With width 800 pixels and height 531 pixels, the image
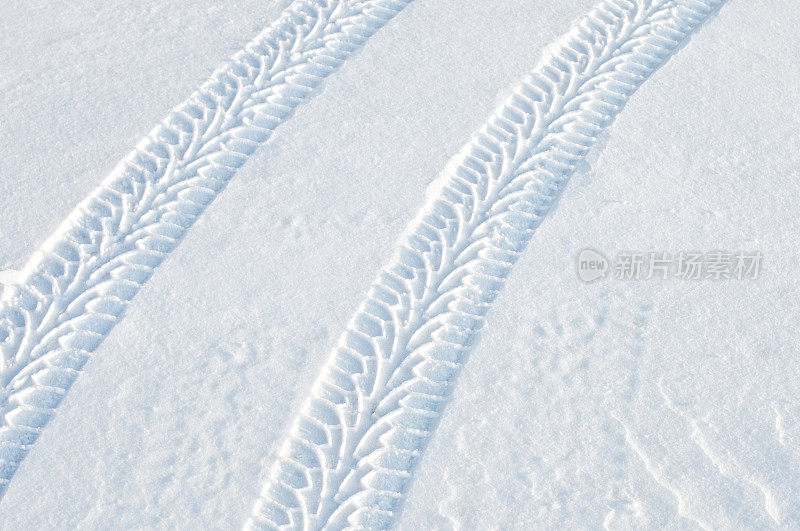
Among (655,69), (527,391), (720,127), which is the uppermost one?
(655,69)

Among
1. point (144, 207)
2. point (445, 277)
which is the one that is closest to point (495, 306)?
point (445, 277)

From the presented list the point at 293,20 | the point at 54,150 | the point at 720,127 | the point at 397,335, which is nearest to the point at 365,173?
the point at 397,335

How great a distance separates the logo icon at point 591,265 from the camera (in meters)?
1.47

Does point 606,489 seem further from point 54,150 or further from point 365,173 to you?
point 54,150

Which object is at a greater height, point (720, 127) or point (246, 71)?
point (720, 127)

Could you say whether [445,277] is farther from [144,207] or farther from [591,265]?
[144,207]

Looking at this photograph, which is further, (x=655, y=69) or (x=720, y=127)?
(x=655, y=69)

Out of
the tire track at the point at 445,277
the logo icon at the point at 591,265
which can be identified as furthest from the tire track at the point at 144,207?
the logo icon at the point at 591,265

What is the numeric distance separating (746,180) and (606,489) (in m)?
0.72

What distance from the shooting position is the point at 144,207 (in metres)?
1.57

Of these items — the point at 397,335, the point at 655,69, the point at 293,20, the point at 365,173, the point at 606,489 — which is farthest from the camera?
the point at 293,20

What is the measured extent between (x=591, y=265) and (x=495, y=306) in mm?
201

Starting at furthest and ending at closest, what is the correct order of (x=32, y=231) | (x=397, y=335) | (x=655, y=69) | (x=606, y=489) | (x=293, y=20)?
(x=293, y=20), (x=655, y=69), (x=32, y=231), (x=397, y=335), (x=606, y=489)

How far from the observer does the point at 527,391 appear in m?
1.34
